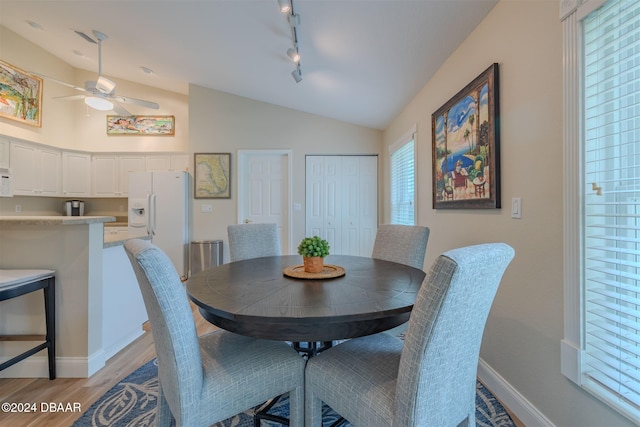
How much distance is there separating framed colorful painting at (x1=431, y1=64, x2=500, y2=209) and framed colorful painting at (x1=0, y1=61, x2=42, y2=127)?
5.28 meters

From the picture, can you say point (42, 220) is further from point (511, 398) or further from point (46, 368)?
point (511, 398)

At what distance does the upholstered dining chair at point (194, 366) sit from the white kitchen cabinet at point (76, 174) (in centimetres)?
489

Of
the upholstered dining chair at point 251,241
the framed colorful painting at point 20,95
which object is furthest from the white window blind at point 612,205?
the framed colorful painting at point 20,95

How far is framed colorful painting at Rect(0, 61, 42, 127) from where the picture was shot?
3730 millimetres

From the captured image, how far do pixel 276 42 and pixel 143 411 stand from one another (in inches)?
121

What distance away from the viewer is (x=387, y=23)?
78.2 inches

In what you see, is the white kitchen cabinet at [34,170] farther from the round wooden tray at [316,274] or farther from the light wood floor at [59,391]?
the round wooden tray at [316,274]

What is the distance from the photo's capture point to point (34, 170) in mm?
4031

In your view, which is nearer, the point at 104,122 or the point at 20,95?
the point at 20,95

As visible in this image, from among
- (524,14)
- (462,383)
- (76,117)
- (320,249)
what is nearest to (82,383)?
(320,249)

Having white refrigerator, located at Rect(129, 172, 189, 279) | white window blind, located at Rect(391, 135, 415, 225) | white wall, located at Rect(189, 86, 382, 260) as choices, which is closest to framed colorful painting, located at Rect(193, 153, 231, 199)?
white wall, located at Rect(189, 86, 382, 260)

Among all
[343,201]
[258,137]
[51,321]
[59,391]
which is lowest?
[59,391]

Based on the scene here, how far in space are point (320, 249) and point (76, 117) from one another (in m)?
5.80

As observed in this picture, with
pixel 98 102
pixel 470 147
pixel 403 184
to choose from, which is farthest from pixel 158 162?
pixel 470 147
